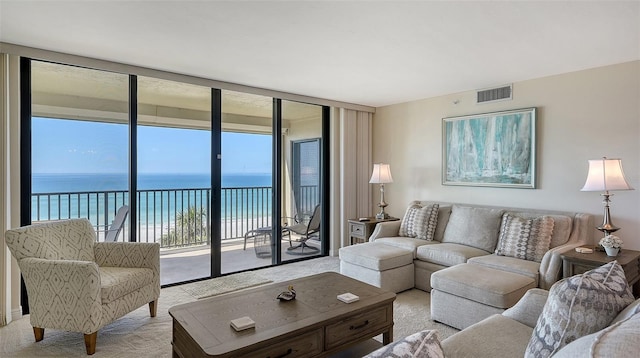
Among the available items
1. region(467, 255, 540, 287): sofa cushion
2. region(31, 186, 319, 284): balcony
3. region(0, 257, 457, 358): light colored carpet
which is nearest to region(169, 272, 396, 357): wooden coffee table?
region(0, 257, 457, 358): light colored carpet

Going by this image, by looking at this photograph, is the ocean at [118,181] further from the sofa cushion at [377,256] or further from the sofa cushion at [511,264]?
the sofa cushion at [511,264]

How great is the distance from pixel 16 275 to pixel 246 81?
114 inches

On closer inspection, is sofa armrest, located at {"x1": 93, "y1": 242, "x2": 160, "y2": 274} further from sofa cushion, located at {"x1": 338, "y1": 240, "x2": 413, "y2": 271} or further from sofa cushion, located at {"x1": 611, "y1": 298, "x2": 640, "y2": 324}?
sofa cushion, located at {"x1": 611, "y1": 298, "x2": 640, "y2": 324}

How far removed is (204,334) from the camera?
5.90 feet

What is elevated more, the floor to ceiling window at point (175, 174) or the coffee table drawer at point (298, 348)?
the floor to ceiling window at point (175, 174)

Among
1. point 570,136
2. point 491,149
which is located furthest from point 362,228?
point 570,136

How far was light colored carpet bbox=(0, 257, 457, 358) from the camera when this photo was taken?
2.49 meters

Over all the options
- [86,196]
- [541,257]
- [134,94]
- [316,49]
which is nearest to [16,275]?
[86,196]

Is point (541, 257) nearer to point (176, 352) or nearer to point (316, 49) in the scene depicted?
point (316, 49)

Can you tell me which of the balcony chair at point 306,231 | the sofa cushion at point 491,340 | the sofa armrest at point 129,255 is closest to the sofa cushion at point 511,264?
the sofa cushion at point 491,340

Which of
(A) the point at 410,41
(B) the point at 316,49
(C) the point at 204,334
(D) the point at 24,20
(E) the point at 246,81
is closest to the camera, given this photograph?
(C) the point at 204,334

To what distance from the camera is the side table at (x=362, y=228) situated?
15.7ft

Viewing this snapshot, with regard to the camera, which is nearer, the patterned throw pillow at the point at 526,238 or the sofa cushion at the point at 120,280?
the sofa cushion at the point at 120,280

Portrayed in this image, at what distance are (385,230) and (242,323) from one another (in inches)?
116
